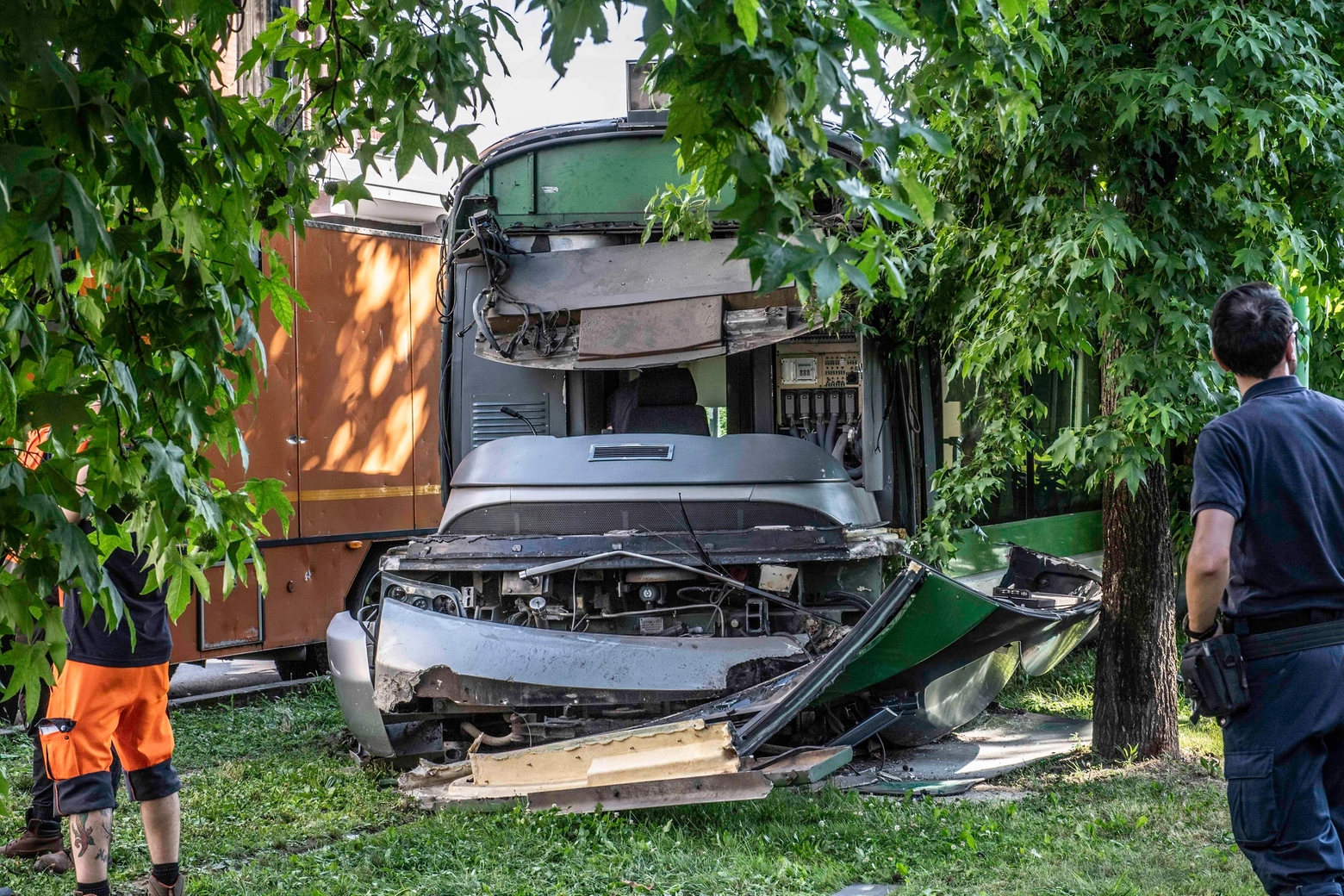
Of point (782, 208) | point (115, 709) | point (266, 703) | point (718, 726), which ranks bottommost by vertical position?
point (266, 703)

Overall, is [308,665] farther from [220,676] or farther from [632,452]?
[632,452]

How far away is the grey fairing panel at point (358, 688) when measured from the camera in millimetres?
6074

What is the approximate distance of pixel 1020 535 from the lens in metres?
8.31

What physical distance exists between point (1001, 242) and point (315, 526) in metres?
5.44

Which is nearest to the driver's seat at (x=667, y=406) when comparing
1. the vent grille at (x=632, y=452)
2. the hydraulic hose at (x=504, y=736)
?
the vent grille at (x=632, y=452)

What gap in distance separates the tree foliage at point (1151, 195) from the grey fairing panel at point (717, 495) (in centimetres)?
92

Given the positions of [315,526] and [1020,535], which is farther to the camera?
[315,526]

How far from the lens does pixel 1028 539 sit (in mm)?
8422

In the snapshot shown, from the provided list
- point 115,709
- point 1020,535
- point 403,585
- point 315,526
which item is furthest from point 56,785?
point 1020,535

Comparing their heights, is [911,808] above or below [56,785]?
below

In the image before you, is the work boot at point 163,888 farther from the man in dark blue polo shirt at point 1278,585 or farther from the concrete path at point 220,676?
the concrete path at point 220,676

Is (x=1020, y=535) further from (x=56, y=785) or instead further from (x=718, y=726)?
(x=56, y=785)

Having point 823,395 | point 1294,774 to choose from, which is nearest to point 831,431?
point 823,395

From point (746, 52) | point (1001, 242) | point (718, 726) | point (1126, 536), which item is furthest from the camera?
point (1126, 536)
